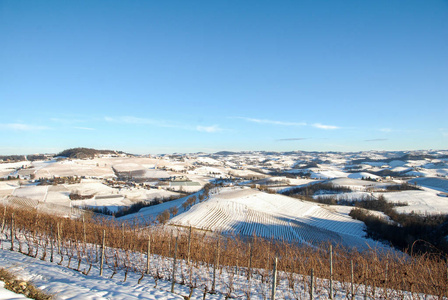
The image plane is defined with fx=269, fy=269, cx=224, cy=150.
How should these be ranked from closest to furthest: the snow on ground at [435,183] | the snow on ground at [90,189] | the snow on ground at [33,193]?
the snow on ground at [33,193] → the snow on ground at [90,189] → the snow on ground at [435,183]

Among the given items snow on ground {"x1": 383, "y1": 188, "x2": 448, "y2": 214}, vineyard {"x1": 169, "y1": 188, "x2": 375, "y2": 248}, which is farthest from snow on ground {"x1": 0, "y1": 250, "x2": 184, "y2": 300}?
snow on ground {"x1": 383, "y1": 188, "x2": 448, "y2": 214}

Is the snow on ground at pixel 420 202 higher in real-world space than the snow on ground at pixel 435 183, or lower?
higher

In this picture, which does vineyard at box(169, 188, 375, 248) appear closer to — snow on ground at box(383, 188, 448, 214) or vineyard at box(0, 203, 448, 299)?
vineyard at box(0, 203, 448, 299)

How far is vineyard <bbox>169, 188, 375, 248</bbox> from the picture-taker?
39.4m

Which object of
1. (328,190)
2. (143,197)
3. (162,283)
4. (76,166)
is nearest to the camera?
(162,283)

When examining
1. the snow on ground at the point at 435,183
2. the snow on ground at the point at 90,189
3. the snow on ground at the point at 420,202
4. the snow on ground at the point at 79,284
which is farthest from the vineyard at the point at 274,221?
the snow on ground at the point at 435,183

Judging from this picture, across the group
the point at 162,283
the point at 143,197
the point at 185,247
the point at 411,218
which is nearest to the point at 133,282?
the point at 162,283

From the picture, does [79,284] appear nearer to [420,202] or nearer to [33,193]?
[33,193]

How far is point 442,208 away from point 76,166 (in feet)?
452

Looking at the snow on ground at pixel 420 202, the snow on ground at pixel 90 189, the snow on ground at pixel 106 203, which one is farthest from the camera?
the snow on ground at pixel 90 189

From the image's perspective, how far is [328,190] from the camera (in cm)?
10131

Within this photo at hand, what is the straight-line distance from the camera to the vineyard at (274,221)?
39.4 meters

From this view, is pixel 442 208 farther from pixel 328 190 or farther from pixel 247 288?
pixel 247 288

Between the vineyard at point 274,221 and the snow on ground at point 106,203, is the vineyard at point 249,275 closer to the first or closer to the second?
the vineyard at point 274,221
